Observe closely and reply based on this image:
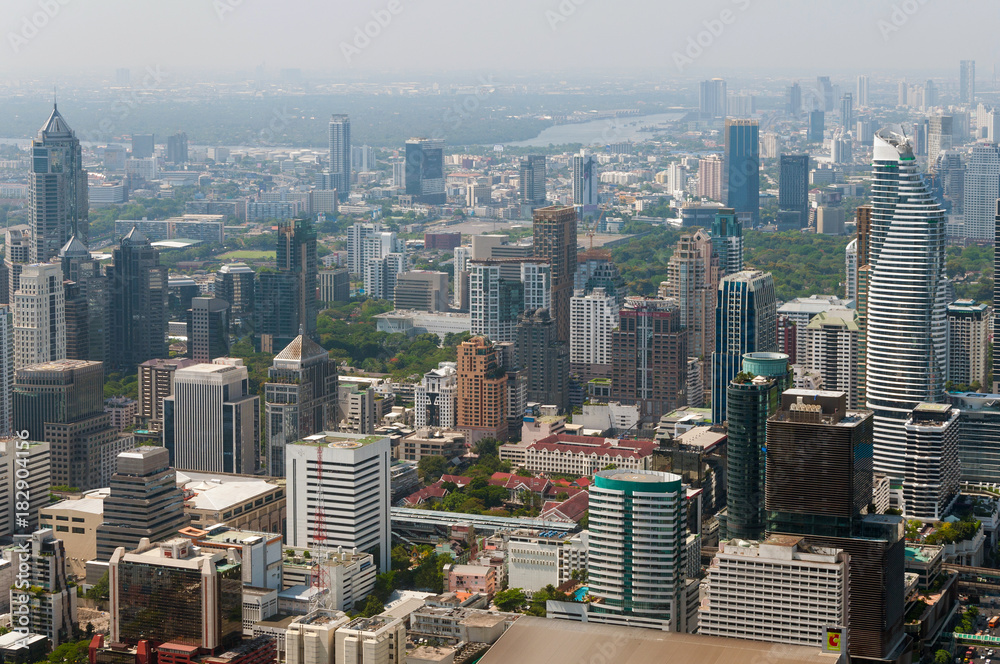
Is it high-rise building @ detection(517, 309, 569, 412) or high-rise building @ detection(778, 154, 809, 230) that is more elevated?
high-rise building @ detection(778, 154, 809, 230)

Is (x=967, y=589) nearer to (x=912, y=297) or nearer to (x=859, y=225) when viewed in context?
(x=912, y=297)

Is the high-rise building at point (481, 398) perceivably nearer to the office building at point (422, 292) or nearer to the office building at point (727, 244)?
the office building at point (727, 244)

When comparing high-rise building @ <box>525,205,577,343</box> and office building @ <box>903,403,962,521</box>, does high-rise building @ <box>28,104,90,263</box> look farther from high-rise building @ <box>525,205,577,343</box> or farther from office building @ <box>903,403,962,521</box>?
office building @ <box>903,403,962,521</box>

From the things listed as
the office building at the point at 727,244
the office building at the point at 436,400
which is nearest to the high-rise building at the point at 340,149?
the office building at the point at 727,244

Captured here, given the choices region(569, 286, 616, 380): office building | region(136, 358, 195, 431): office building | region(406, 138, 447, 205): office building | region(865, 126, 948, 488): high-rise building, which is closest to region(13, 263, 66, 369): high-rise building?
region(136, 358, 195, 431): office building

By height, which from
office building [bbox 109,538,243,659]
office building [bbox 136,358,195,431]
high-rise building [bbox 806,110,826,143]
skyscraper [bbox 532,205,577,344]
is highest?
high-rise building [bbox 806,110,826,143]

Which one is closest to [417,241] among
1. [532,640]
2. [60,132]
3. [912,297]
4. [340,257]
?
[340,257]
